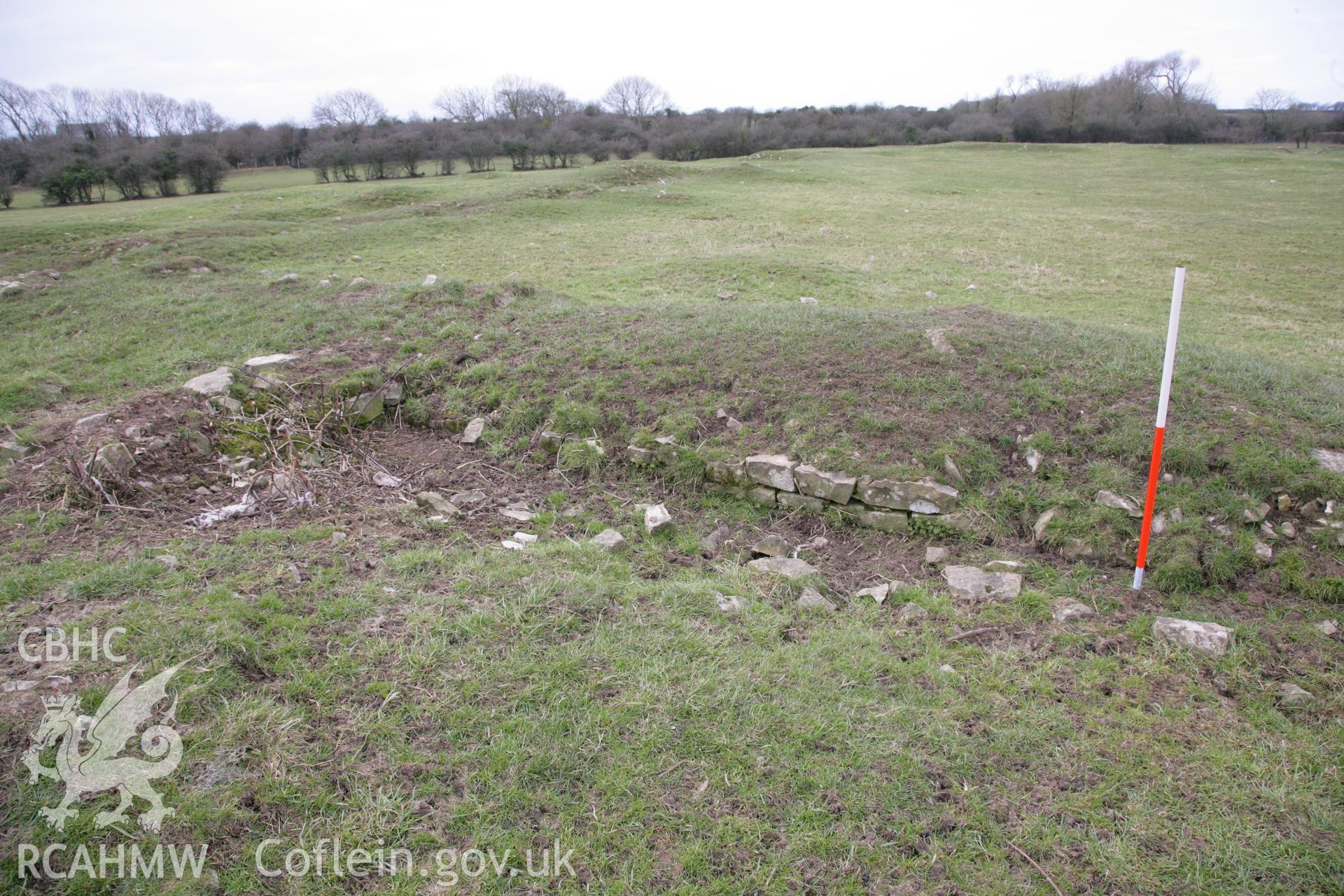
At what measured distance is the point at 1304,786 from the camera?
316 centimetres

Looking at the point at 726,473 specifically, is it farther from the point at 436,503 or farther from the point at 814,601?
the point at 436,503

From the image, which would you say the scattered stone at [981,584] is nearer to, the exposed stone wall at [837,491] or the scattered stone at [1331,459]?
the exposed stone wall at [837,491]

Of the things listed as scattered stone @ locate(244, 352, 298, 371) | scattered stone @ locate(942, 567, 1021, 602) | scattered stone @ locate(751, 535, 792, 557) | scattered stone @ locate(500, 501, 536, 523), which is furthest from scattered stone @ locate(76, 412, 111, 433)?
scattered stone @ locate(942, 567, 1021, 602)

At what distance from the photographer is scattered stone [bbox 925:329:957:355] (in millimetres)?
7047

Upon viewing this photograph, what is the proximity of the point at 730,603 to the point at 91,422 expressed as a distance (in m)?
6.24

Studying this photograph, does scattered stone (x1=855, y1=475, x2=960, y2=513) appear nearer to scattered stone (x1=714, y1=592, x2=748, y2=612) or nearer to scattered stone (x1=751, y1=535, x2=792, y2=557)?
scattered stone (x1=751, y1=535, x2=792, y2=557)

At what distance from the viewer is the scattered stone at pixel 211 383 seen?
700 cm

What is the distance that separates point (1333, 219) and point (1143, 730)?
26729 mm

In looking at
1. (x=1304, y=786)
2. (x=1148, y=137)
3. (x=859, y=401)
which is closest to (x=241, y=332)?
(x=859, y=401)

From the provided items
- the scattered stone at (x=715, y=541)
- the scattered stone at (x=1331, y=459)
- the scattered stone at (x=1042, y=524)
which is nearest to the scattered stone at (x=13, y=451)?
the scattered stone at (x=715, y=541)

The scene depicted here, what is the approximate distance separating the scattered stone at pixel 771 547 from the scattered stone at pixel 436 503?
2.48 m

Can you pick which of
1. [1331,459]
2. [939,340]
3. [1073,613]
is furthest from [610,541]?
[1331,459]

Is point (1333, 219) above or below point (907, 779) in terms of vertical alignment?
above

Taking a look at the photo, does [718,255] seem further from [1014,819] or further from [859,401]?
[1014,819]
